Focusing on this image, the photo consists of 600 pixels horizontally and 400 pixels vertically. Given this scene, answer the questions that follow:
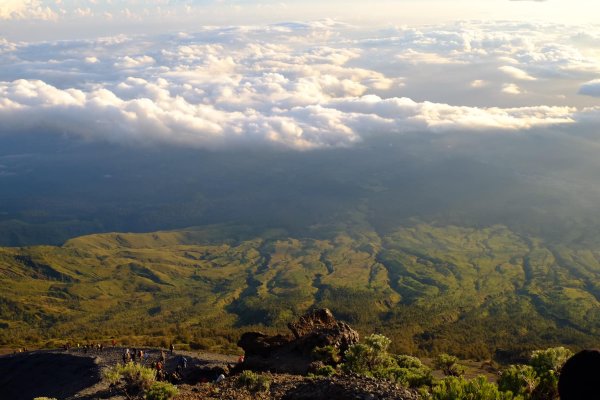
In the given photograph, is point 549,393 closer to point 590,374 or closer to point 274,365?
point 590,374

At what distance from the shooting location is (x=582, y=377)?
129ft

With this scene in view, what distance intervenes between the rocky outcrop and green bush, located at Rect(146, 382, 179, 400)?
18.5 metres

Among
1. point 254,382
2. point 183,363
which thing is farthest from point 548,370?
point 183,363

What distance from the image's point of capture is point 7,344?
13562 centimetres

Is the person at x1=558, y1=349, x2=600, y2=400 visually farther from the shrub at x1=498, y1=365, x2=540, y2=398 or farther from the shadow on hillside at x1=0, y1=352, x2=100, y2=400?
the shadow on hillside at x1=0, y1=352, x2=100, y2=400

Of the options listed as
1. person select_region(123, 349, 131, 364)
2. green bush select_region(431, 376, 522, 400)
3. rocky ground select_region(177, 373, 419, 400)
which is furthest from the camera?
person select_region(123, 349, 131, 364)

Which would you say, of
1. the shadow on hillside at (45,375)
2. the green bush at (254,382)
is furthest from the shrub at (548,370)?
the shadow on hillside at (45,375)

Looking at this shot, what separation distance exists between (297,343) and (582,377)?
45.5m

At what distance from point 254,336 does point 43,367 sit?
121 feet

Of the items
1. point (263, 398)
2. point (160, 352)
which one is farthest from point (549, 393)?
point (160, 352)

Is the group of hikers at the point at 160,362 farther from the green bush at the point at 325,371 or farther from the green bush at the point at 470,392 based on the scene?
the green bush at the point at 470,392

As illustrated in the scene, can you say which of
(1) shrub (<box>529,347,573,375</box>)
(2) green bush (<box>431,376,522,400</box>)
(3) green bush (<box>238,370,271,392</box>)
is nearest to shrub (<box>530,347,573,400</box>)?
(1) shrub (<box>529,347,573,375</box>)

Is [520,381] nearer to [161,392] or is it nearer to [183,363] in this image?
[161,392]

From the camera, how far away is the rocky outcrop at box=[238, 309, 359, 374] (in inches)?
3012
